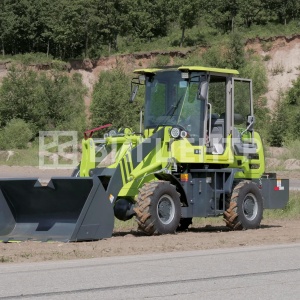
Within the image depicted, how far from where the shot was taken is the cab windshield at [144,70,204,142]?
60.3 feet

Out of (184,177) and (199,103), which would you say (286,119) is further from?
(184,177)

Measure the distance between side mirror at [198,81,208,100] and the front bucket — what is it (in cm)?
343

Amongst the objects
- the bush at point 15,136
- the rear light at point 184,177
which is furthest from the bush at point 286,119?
the rear light at point 184,177

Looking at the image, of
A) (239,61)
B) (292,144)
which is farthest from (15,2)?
(292,144)

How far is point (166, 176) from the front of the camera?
18.1m

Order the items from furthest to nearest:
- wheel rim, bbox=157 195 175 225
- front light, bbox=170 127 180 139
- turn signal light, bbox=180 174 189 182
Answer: turn signal light, bbox=180 174 189 182 < front light, bbox=170 127 180 139 < wheel rim, bbox=157 195 175 225

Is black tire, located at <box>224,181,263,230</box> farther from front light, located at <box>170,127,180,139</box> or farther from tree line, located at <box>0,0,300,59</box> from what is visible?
tree line, located at <box>0,0,300,59</box>

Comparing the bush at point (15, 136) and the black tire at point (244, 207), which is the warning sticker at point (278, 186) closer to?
the black tire at point (244, 207)

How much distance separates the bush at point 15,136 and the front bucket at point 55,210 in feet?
157

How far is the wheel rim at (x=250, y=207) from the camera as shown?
754 inches

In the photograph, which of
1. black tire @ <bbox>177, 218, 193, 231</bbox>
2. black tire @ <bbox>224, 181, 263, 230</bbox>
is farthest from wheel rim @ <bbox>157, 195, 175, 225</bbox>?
black tire @ <bbox>177, 218, 193, 231</bbox>

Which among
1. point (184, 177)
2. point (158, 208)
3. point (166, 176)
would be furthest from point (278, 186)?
point (158, 208)

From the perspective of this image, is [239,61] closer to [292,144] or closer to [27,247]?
[292,144]

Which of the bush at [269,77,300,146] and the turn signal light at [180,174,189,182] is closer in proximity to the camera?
the turn signal light at [180,174,189,182]
